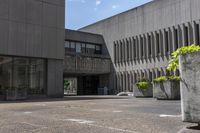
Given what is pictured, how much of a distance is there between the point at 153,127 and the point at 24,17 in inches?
966

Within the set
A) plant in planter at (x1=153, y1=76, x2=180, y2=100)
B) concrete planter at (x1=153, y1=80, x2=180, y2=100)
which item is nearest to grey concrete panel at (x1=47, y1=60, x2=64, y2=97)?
plant in planter at (x1=153, y1=76, x2=180, y2=100)

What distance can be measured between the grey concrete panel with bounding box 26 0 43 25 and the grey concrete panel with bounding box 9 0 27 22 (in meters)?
0.46

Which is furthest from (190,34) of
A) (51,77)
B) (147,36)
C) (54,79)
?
(51,77)

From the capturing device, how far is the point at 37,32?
29562mm

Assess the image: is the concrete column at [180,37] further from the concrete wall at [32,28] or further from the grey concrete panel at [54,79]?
the grey concrete panel at [54,79]

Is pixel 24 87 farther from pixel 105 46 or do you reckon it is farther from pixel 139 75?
pixel 105 46

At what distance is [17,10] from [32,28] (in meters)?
2.19

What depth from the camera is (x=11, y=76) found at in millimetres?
27609

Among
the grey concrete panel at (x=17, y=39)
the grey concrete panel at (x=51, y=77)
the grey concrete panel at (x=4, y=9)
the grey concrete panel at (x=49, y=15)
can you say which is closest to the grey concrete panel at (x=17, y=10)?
the grey concrete panel at (x=4, y=9)

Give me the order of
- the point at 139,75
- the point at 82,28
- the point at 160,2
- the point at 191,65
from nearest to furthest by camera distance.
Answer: the point at 191,65 < the point at 160,2 < the point at 139,75 < the point at 82,28

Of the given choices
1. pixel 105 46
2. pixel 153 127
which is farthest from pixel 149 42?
pixel 153 127

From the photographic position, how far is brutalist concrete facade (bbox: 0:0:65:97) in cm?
2772

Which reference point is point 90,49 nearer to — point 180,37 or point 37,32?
point 180,37

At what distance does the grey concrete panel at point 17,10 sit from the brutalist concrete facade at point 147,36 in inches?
710
